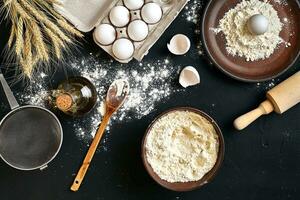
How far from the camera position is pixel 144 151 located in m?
1.53

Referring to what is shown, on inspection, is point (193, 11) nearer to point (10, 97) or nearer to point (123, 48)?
point (123, 48)

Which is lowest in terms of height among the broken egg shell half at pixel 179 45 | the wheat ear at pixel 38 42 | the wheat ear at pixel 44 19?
the wheat ear at pixel 38 42

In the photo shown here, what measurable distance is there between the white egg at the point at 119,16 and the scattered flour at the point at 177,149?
0.31 meters

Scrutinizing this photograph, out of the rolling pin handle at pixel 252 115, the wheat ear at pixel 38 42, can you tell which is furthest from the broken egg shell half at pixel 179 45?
the wheat ear at pixel 38 42

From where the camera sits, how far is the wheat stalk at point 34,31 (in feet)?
4.71

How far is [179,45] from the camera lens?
1590 mm

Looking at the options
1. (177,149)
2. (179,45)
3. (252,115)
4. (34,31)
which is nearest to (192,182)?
(177,149)

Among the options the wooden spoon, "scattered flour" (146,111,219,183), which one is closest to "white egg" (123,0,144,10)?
the wooden spoon

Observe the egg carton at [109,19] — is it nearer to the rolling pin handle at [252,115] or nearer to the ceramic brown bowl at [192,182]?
the ceramic brown bowl at [192,182]

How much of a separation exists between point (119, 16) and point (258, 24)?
1.36 feet

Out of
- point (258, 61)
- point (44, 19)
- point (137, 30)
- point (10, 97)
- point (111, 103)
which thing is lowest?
point (10, 97)

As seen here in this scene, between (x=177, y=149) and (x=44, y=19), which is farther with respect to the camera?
(x=177, y=149)

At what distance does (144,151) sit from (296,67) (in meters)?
0.54

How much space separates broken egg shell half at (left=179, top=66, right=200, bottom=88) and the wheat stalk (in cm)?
34
